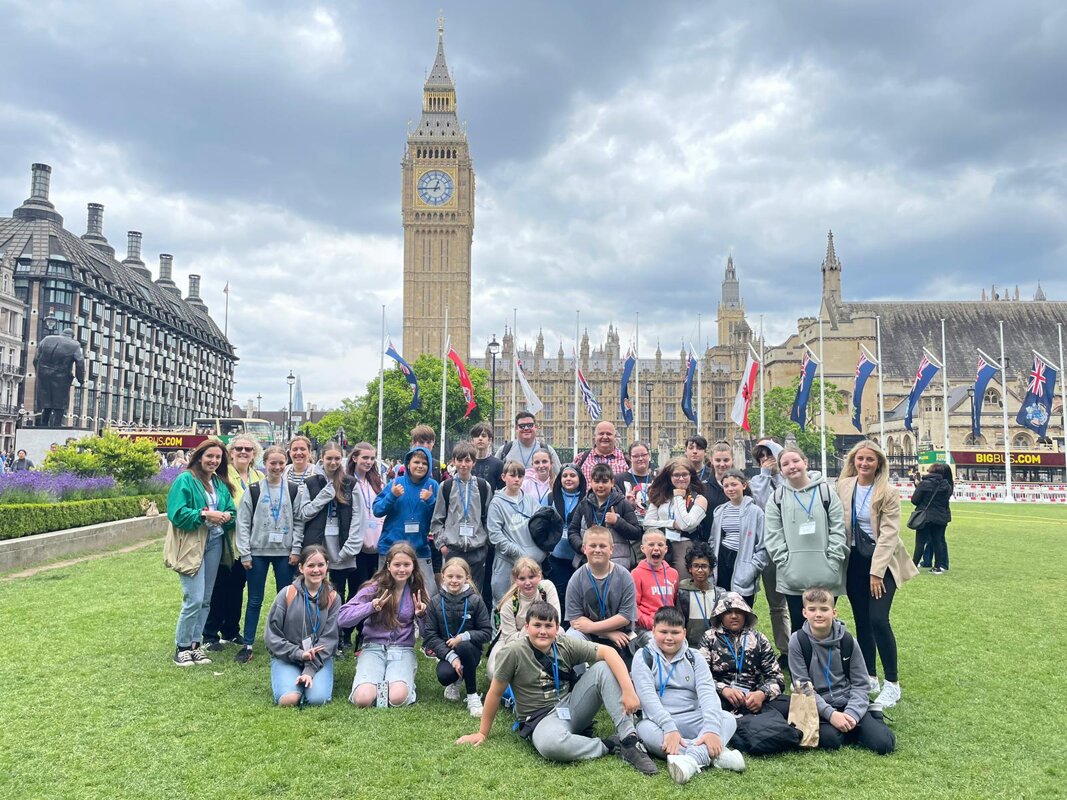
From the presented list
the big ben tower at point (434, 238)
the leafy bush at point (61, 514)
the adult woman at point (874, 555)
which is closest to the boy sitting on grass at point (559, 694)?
the adult woman at point (874, 555)

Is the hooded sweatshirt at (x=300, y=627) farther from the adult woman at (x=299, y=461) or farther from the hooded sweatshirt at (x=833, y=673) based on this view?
the hooded sweatshirt at (x=833, y=673)

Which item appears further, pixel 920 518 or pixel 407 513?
pixel 920 518

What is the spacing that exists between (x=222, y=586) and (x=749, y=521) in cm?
530

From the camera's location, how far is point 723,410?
272 ft

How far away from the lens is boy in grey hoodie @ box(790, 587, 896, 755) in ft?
15.9

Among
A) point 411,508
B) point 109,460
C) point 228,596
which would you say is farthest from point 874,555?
point 109,460

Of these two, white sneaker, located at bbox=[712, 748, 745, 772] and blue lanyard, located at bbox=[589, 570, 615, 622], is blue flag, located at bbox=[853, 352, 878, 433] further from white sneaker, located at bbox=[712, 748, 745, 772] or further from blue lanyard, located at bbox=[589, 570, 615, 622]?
white sneaker, located at bbox=[712, 748, 745, 772]

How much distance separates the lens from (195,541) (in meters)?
6.55

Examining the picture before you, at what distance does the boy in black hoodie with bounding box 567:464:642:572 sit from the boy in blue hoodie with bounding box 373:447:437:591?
1454 millimetres

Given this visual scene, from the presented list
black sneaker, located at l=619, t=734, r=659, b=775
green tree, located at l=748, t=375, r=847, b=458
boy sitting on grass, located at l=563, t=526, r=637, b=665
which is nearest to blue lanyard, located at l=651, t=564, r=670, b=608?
boy sitting on grass, located at l=563, t=526, r=637, b=665

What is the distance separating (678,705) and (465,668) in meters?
1.77

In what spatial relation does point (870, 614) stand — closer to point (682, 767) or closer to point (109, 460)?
point (682, 767)

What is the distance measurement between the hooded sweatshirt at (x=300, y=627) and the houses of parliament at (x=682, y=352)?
55.8 m

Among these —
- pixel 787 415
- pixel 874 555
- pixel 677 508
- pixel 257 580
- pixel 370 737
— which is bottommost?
pixel 370 737
